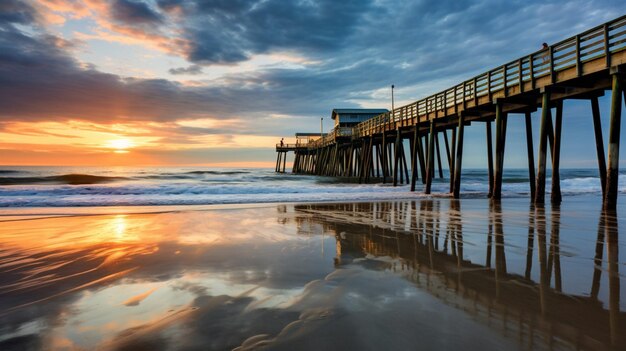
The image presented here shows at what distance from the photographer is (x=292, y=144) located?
6544cm

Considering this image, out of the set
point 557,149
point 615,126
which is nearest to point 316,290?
point 615,126

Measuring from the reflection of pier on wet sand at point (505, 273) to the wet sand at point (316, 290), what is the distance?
2 centimetres

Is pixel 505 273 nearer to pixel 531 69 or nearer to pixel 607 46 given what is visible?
pixel 607 46

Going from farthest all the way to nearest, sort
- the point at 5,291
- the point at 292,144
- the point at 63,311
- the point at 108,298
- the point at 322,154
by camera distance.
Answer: the point at 292,144, the point at 322,154, the point at 5,291, the point at 108,298, the point at 63,311

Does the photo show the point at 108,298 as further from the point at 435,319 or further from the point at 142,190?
the point at 142,190

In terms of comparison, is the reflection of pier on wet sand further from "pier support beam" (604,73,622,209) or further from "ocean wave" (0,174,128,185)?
"ocean wave" (0,174,128,185)

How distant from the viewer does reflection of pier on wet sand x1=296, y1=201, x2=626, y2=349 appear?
240 cm

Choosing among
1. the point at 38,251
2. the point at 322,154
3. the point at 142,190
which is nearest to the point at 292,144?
the point at 322,154

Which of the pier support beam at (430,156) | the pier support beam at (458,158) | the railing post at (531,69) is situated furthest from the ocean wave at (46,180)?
the railing post at (531,69)

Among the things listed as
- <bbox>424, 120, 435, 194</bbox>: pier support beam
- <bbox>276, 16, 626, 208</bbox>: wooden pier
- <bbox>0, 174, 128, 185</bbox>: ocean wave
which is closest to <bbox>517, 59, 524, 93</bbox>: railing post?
<bbox>276, 16, 626, 208</bbox>: wooden pier

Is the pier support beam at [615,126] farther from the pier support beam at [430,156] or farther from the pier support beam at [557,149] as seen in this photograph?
the pier support beam at [430,156]

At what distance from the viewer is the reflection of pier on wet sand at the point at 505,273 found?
240 centimetres

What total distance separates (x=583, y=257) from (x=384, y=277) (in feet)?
9.08

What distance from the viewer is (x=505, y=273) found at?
3836 millimetres
